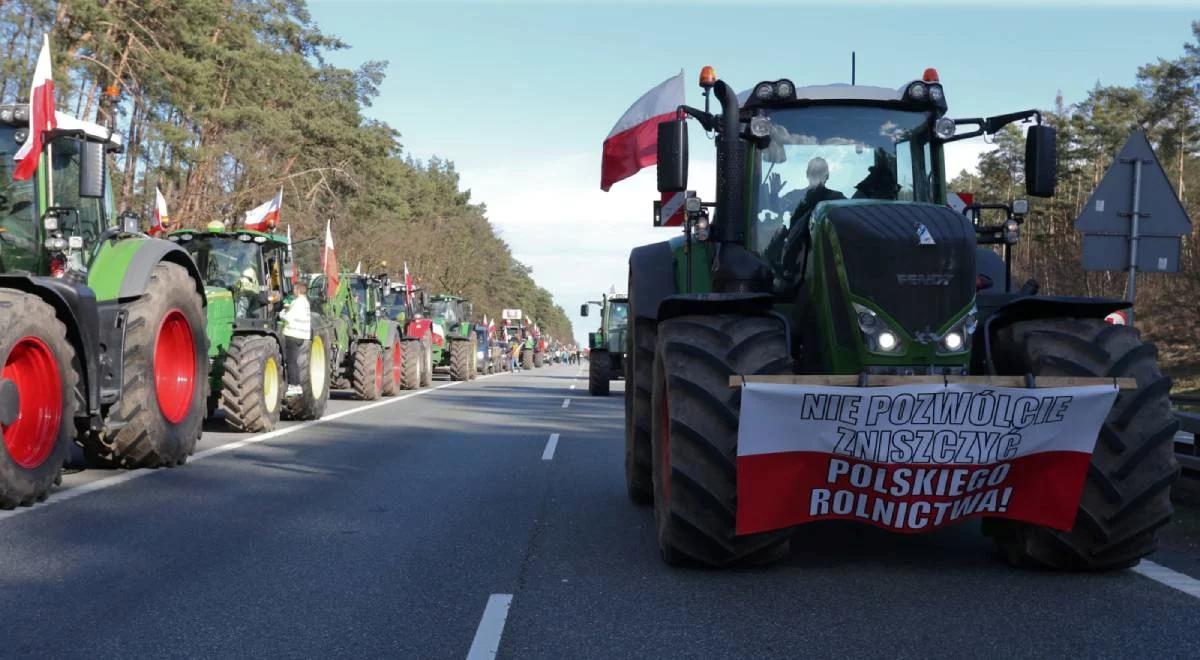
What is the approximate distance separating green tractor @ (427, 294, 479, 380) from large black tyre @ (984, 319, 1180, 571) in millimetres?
28998

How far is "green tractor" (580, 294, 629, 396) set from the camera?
26.2 m

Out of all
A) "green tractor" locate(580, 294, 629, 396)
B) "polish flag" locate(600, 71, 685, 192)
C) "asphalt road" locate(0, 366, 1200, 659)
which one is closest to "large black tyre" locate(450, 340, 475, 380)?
"green tractor" locate(580, 294, 629, 396)

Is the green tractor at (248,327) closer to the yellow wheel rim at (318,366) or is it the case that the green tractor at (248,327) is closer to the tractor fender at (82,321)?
the yellow wheel rim at (318,366)

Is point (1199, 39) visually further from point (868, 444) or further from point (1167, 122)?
point (868, 444)

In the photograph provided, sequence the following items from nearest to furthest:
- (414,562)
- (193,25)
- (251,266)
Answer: (414,562)
(251,266)
(193,25)

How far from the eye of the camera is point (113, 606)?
5.78 meters

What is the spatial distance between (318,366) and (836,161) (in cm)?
1180

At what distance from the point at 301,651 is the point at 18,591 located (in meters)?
1.87

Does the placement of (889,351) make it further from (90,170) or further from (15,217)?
(15,217)

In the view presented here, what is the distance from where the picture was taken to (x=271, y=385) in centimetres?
1552

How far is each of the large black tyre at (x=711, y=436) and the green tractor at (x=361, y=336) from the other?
15.6 metres

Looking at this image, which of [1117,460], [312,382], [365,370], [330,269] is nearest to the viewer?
[1117,460]

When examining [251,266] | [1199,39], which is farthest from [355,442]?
[1199,39]

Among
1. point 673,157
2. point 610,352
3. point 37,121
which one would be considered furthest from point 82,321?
point 610,352
